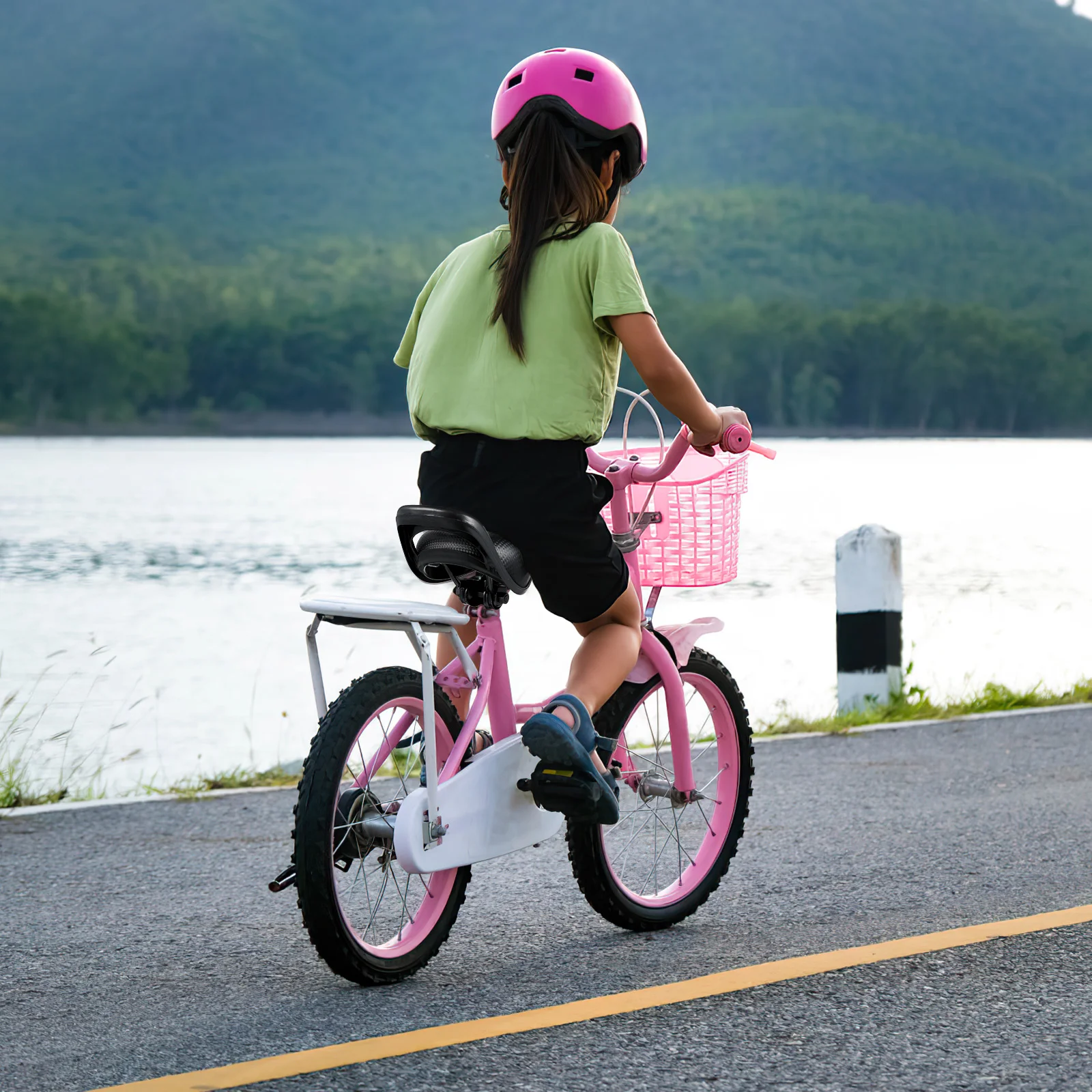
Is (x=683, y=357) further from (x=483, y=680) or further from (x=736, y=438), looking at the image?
(x=483, y=680)

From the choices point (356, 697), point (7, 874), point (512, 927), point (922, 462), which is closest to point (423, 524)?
point (356, 697)

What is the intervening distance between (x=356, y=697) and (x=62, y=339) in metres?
131

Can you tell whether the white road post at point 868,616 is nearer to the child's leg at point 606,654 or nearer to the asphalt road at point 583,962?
the asphalt road at point 583,962

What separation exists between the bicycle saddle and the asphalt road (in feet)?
3.35

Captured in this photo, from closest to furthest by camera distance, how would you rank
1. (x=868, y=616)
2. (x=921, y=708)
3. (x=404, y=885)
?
(x=404, y=885) < (x=868, y=616) < (x=921, y=708)

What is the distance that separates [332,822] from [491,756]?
0.47 meters

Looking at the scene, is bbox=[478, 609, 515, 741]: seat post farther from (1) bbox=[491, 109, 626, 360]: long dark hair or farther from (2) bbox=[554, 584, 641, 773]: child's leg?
(1) bbox=[491, 109, 626, 360]: long dark hair

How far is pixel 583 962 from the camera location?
397 centimetres

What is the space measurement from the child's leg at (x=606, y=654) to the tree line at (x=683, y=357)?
11859cm

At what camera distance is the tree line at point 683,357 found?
12481cm

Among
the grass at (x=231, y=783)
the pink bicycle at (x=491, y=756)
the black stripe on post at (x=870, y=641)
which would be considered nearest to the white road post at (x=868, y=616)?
the black stripe on post at (x=870, y=641)

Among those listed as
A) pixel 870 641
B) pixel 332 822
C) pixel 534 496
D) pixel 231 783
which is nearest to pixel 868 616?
pixel 870 641

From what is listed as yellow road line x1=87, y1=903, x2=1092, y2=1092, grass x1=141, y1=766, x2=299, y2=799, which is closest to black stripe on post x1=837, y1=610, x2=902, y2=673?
grass x1=141, y1=766, x2=299, y2=799

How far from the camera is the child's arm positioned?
12.0ft
